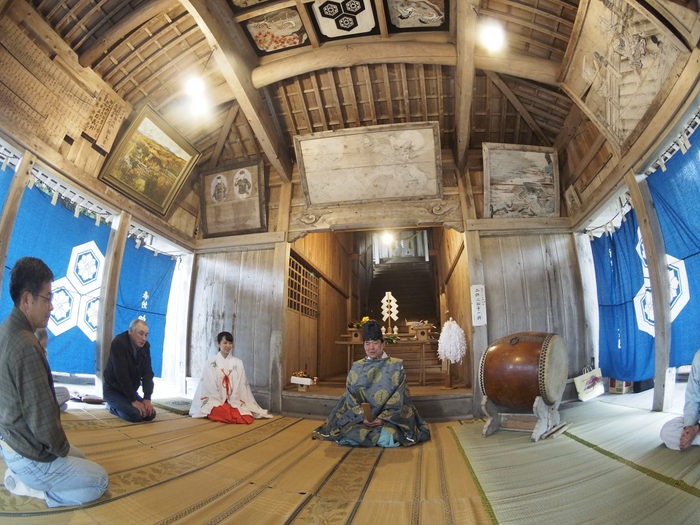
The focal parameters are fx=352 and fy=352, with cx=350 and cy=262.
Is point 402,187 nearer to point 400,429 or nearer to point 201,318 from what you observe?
point 400,429

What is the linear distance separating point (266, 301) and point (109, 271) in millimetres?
2284

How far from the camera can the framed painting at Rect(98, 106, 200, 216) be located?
479 cm

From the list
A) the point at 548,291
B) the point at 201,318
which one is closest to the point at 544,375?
the point at 548,291

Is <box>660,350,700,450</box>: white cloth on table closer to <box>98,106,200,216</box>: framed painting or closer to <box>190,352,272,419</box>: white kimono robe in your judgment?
<box>190,352,272,419</box>: white kimono robe

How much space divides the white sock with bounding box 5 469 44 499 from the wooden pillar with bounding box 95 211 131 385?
3.13 m

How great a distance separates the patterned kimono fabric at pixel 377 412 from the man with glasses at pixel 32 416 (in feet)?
6.81

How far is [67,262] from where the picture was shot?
4469mm

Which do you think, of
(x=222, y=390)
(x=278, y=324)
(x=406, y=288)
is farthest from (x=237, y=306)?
(x=406, y=288)

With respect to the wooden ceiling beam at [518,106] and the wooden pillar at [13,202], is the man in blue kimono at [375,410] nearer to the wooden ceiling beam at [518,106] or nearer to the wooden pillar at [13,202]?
the wooden pillar at [13,202]

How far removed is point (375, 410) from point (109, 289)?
4035 mm

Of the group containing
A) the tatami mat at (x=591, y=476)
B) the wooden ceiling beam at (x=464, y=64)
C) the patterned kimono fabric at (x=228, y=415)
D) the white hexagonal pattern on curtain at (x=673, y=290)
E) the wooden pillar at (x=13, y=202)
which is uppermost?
the wooden ceiling beam at (x=464, y=64)

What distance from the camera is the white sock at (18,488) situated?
6.05 ft

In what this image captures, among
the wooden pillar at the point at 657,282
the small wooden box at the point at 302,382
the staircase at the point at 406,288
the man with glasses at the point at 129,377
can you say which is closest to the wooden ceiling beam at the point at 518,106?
the wooden pillar at the point at 657,282

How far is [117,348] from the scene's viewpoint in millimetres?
4305
